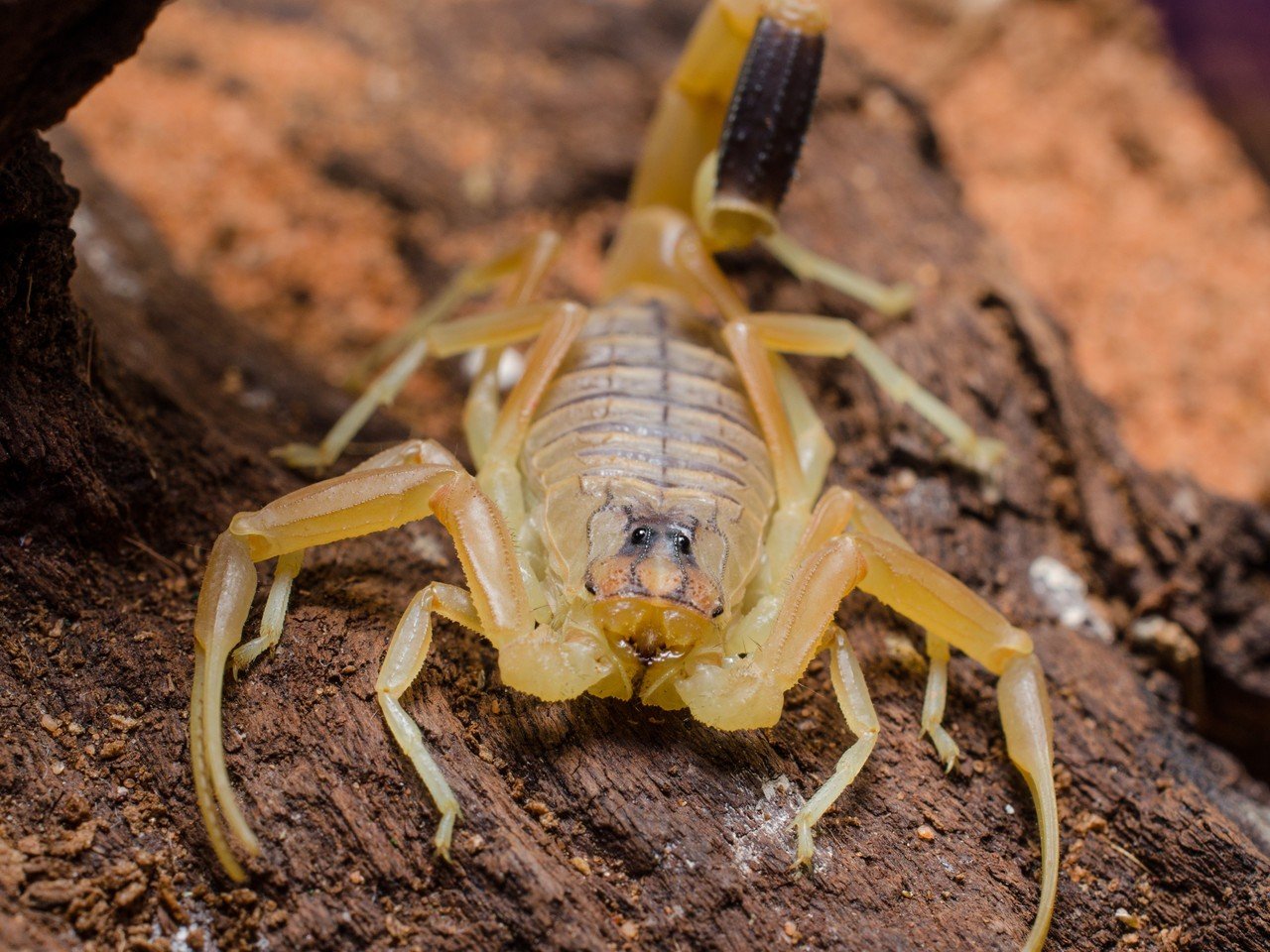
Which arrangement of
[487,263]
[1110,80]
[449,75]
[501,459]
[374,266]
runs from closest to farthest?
[501,459]
[487,263]
[374,266]
[449,75]
[1110,80]

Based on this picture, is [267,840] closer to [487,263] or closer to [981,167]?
[487,263]

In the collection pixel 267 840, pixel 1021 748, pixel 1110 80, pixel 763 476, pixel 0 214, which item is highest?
pixel 1110 80

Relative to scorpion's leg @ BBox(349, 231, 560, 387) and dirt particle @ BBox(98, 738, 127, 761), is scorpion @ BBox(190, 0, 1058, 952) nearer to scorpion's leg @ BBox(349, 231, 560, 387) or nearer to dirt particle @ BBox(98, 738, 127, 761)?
scorpion's leg @ BBox(349, 231, 560, 387)

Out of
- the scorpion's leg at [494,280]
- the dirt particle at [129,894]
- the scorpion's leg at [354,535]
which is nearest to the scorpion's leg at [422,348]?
the scorpion's leg at [494,280]

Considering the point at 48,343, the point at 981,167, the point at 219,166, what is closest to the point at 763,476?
the point at 48,343

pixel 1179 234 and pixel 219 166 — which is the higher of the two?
pixel 1179 234

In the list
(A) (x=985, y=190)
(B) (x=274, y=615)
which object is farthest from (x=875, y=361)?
(A) (x=985, y=190)
